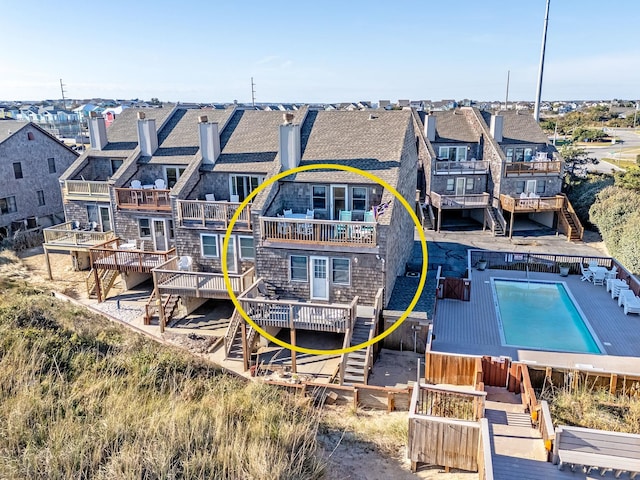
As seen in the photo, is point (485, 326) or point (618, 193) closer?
point (485, 326)

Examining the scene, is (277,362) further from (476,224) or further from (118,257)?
(476,224)

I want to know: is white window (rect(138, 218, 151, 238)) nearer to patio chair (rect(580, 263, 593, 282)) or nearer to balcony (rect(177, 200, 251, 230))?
balcony (rect(177, 200, 251, 230))

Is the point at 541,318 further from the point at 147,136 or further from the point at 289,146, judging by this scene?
the point at 147,136

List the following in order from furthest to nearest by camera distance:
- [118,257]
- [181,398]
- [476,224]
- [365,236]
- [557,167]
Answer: [476,224]
[557,167]
[118,257]
[365,236]
[181,398]

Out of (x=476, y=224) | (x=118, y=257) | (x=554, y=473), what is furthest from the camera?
(x=476, y=224)

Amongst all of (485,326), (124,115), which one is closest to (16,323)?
(485,326)

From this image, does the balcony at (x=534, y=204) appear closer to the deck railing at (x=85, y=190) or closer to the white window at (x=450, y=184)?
the white window at (x=450, y=184)

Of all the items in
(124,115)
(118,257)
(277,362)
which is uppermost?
(124,115)

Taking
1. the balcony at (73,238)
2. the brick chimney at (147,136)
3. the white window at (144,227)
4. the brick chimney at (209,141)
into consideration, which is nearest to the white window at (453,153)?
the brick chimney at (209,141)
